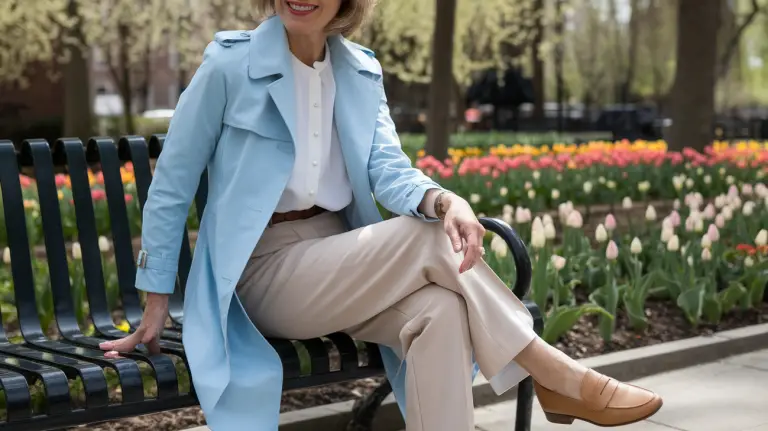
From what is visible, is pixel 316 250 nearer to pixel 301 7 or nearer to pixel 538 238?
pixel 301 7

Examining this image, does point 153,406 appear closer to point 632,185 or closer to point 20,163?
point 20,163

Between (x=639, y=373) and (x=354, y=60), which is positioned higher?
(x=354, y=60)

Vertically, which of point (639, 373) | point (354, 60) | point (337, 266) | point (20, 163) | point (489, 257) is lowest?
point (639, 373)

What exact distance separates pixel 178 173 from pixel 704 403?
2.23m

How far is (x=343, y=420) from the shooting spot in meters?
3.50

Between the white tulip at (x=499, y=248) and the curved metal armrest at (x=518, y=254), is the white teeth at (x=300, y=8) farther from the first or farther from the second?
the white tulip at (x=499, y=248)

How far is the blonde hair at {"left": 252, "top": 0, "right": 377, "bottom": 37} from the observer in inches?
115

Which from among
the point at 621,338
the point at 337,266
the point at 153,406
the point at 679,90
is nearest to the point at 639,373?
the point at 621,338

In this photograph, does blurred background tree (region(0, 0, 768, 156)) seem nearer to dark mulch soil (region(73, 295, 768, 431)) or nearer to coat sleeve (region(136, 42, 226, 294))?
dark mulch soil (region(73, 295, 768, 431))

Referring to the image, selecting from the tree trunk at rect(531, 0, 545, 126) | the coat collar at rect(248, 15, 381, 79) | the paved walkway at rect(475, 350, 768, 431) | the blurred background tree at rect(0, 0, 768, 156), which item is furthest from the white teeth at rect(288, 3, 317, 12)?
the tree trunk at rect(531, 0, 545, 126)

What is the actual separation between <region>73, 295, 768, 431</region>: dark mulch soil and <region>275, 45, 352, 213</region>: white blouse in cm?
99

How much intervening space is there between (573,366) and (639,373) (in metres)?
1.77

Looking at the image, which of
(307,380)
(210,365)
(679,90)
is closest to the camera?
(210,365)

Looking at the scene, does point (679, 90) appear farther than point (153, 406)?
Yes
